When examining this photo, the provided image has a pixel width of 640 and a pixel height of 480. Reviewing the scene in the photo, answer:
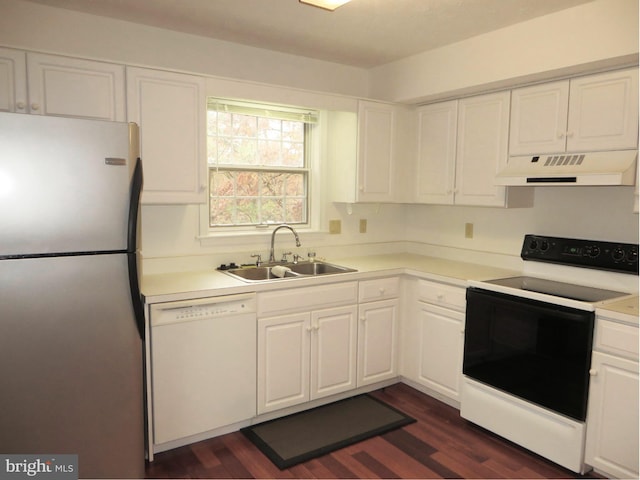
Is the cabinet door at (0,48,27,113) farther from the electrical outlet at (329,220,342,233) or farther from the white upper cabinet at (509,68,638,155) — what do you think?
the white upper cabinet at (509,68,638,155)

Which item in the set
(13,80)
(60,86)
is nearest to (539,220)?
(60,86)

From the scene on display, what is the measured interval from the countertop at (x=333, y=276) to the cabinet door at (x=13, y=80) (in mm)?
1076

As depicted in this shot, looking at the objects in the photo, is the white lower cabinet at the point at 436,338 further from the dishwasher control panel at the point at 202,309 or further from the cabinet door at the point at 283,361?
the dishwasher control panel at the point at 202,309

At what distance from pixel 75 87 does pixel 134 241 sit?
92 cm

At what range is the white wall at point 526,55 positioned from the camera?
2392 mm

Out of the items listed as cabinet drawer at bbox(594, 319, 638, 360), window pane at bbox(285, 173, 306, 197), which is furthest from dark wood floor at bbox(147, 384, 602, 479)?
window pane at bbox(285, 173, 306, 197)

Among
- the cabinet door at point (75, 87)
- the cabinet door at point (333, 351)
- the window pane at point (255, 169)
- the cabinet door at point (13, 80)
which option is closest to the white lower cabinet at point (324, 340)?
the cabinet door at point (333, 351)

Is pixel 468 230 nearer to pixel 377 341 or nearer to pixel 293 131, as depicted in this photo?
pixel 377 341

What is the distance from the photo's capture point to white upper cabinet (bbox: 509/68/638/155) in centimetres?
246

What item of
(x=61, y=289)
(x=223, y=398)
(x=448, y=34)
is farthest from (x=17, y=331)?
(x=448, y=34)

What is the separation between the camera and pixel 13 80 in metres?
2.27

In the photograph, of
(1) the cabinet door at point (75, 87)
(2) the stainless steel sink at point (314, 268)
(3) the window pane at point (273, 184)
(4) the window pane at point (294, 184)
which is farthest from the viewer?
(4) the window pane at point (294, 184)

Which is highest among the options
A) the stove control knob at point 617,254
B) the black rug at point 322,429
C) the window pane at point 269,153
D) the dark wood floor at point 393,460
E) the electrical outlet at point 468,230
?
the window pane at point 269,153

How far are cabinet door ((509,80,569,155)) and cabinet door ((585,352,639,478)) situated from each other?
1.22m
